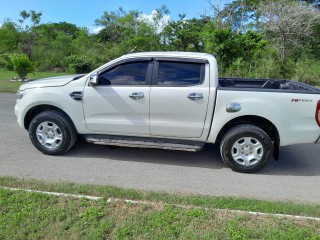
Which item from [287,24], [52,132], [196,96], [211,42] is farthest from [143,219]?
[287,24]

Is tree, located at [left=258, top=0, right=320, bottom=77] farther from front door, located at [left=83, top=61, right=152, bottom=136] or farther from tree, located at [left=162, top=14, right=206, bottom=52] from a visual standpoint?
front door, located at [left=83, top=61, right=152, bottom=136]

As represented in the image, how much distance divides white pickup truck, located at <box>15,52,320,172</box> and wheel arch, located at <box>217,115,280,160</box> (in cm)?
2

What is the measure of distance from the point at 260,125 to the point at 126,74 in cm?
231

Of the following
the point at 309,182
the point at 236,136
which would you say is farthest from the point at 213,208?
the point at 309,182

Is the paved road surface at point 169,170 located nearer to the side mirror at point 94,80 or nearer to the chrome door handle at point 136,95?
the chrome door handle at point 136,95

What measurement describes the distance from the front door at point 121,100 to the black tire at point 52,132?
0.38m

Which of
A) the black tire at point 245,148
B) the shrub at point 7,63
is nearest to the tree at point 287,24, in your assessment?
the black tire at point 245,148

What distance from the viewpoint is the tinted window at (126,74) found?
4.71 m

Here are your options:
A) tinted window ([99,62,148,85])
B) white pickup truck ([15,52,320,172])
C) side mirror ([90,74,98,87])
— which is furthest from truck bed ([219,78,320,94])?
side mirror ([90,74,98,87])

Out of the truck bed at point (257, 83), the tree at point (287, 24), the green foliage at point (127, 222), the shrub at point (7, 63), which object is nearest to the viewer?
the green foliage at point (127, 222)

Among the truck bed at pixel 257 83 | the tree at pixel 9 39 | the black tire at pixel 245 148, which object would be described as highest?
the tree at pixel 9 39

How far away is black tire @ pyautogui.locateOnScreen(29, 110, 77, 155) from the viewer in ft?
16.0

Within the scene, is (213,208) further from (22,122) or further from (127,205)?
(22,122)

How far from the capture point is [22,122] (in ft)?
16.8
